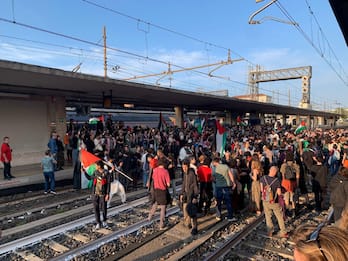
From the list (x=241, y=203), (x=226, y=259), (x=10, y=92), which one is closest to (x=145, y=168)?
(x=241, y=203)

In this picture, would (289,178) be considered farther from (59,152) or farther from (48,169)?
(59,152)

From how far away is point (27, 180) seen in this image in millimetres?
11375

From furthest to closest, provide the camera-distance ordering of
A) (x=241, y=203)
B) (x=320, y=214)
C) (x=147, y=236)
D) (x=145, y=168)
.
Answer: (x=145, y=168)
(x=241, y=203)
(x=320, y=214)
(x=147, y=236)

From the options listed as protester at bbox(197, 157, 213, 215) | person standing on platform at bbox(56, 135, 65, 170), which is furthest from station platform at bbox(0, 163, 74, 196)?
protester at bbox(197, 157, 213, 215)

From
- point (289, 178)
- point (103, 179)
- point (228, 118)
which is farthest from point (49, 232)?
point (228, 118)

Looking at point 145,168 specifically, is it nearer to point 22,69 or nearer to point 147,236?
point 147,236

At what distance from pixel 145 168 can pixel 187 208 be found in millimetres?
4653

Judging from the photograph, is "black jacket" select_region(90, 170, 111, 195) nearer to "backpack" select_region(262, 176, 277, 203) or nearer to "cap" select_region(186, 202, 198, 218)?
"cap" select_region(186, 202, 198, 218)

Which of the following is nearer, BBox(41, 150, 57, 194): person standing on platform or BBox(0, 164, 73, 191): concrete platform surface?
BBox(41, 150, 57, 194): person standing on platform

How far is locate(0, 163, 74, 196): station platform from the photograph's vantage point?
10.7 m

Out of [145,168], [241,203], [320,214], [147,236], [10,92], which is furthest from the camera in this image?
[10,92]

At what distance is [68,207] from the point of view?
8.84 m

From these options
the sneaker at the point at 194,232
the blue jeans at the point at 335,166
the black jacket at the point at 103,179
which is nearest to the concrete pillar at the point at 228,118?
the blue jeans at the point at 335,166

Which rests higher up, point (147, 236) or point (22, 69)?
point (22, 69)
